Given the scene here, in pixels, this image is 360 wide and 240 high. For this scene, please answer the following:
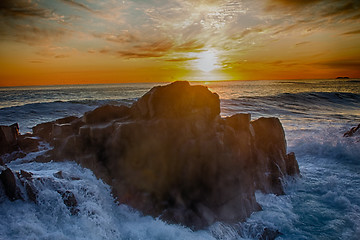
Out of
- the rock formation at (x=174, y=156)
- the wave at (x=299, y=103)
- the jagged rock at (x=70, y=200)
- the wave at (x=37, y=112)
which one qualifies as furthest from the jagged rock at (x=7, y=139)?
the wave at (x=299, y=103)

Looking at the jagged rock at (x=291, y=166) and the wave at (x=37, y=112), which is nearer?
the jagged rock at (x=291, y=166)

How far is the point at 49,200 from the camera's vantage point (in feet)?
15.5

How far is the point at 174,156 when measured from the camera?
6.48m

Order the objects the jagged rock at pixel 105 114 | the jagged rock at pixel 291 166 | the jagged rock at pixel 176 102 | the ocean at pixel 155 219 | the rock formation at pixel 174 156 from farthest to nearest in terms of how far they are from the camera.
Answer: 1. the jagged rock at pixel 291 166
2. the jagged rock at pixel 105 114
3. the jagged rock at pixel 176 102
4. the rock formation at pixel 174 156
5. the ocean at pixel 155 219

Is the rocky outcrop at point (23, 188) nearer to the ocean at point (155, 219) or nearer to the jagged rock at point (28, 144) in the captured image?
the ocean at point (155, 219)

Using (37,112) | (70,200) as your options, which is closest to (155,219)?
(70,200)

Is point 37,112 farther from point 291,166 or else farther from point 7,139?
point 291,166

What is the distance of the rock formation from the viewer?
6.14m

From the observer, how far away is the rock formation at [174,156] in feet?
20.1

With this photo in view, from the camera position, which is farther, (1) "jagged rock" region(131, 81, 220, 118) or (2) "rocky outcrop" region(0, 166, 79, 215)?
(1) "jagged rock" region(131, 81, 220, 118)

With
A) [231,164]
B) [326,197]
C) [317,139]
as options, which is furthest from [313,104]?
[231,164]

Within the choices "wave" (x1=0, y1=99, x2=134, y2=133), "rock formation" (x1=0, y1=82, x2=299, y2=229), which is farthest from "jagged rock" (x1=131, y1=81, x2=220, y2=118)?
"wave" (x1=0, y1=99, x2=134, y2=133)

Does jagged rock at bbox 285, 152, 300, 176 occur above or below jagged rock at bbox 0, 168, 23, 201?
below

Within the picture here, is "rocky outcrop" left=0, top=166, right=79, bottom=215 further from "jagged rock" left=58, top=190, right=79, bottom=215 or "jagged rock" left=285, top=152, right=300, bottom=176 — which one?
"jagged rock" left=285, top=152, right=300, bottom=176
